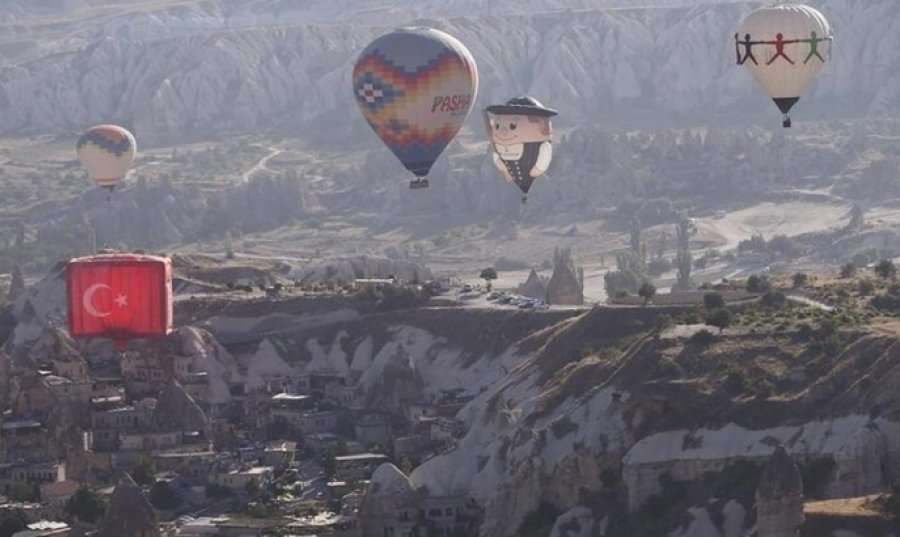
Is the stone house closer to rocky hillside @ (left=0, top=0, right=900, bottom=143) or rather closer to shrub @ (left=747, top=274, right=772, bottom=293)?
shrub @ (left=747, top=274, right=772, bottom=293)

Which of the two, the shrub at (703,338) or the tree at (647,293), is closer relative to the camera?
the shrub at (703,338)

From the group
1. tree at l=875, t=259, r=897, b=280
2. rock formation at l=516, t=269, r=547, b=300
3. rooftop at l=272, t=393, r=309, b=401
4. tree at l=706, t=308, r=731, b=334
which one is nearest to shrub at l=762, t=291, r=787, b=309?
tree at l=706, t=308, r=731, b=334

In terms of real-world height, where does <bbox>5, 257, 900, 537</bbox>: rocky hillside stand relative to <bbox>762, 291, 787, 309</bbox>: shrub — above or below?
below

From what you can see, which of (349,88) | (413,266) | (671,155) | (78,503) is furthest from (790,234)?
(78,503)

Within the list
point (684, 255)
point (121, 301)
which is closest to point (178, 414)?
point (121, 301)

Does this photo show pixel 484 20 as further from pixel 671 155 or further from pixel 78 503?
pixel 78 503

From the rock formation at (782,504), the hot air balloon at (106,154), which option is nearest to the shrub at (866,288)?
the rock formation at (782,504)

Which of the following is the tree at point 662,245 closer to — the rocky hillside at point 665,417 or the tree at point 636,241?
the tree at point 636,241
